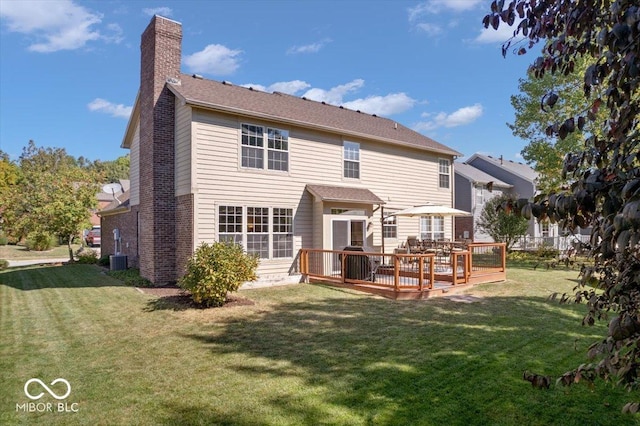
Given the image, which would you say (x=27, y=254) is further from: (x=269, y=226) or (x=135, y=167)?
(x=269, y=226)

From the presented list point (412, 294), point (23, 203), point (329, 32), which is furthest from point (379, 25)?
point (23, 203)

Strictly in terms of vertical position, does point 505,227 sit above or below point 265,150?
below

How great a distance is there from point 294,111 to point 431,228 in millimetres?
9063

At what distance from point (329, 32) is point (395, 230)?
9080mm

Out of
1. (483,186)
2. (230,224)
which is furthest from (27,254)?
(483,186)

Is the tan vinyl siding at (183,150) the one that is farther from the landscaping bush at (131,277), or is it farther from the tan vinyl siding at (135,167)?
the tan vinyl siding at (135,167)

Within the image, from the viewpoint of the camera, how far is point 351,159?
16500 millimetres

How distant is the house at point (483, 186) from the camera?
29.2 metres

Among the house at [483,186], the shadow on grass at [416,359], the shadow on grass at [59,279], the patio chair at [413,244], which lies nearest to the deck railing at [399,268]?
the patio chair at [413,244]

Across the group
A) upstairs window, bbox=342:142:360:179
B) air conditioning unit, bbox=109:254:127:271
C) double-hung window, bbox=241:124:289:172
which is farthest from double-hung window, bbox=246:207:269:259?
air conditioning unit, bbox=109:254:127:271

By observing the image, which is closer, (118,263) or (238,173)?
(238,173)

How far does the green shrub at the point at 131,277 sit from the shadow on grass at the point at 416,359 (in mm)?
5957

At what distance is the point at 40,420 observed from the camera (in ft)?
13.9

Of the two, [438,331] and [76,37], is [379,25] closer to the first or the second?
[438,331]
